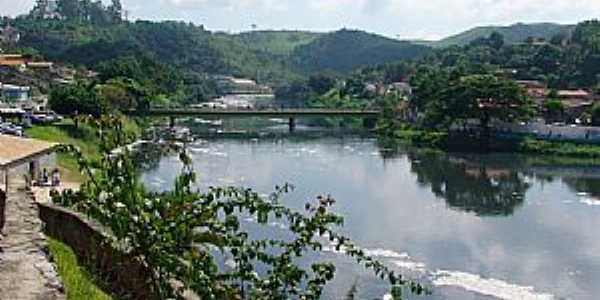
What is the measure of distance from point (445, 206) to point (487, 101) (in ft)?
55.8

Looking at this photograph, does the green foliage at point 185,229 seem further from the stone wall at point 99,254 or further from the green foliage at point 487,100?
the green foliage at point 487,100

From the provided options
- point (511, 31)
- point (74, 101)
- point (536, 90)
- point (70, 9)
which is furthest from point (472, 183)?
point (511, 31)

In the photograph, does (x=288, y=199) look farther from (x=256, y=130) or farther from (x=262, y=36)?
(x=262, y=36)

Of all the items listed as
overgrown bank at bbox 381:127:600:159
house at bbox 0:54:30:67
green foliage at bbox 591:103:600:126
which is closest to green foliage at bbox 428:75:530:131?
overgrown bank at bbox 381:127:600:159

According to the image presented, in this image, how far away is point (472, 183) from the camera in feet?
99.3

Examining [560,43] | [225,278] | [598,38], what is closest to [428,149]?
[598,38]

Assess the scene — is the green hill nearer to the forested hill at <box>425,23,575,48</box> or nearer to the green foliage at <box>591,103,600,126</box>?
the forested hill at <box>425,23,575,48</box>

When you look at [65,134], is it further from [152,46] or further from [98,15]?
[98,15]

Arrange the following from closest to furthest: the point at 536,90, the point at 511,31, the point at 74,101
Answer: the point at 74,101, the point at 536,90, the point at 511,31

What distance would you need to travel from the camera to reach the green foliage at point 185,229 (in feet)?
14.0

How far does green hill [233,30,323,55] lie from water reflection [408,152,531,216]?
10956cm

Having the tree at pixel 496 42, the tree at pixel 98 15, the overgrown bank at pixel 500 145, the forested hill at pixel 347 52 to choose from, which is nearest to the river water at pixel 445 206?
the overgrown bank at pixel 500 145

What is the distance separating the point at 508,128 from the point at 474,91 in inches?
123

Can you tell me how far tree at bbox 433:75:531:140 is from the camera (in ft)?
135
